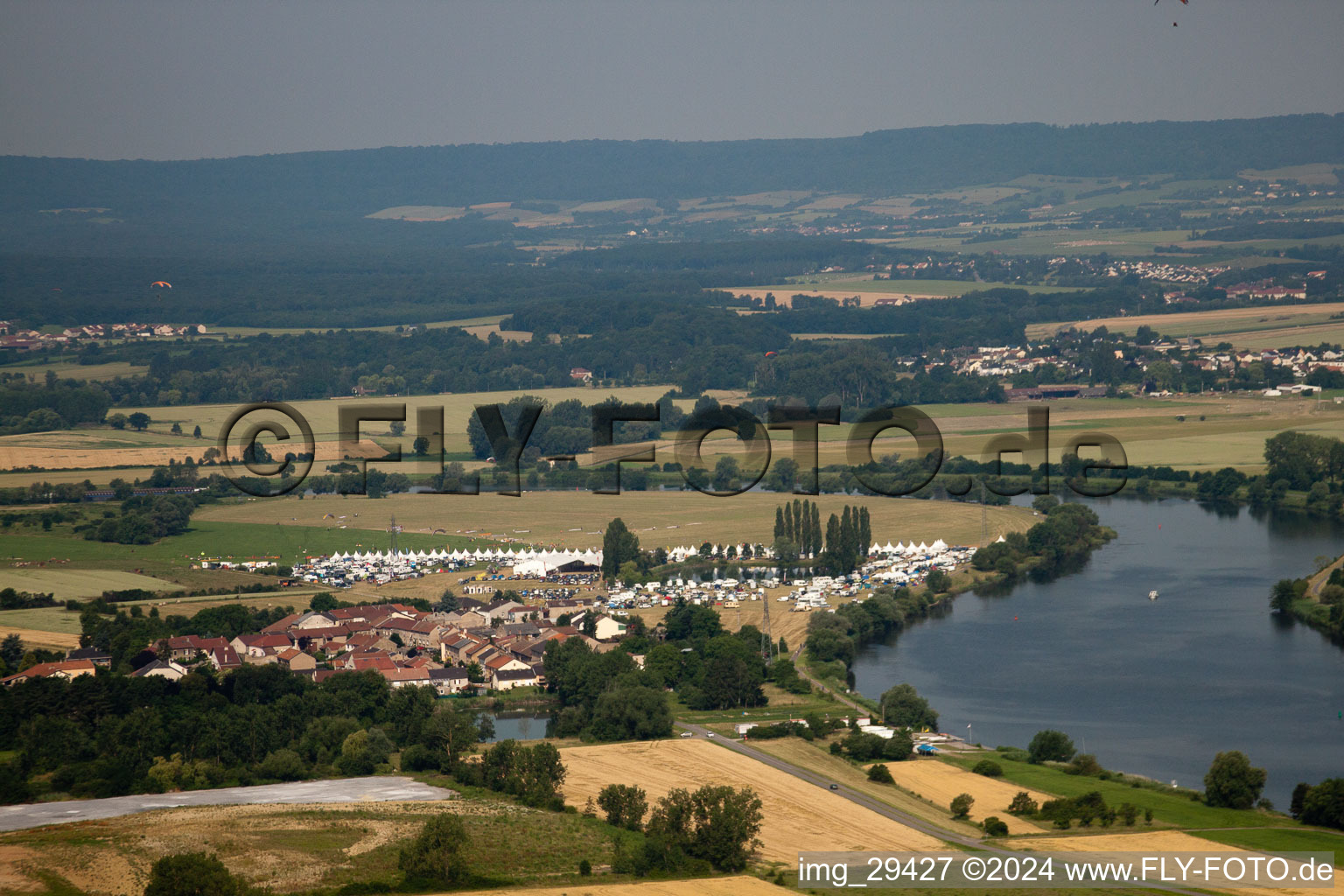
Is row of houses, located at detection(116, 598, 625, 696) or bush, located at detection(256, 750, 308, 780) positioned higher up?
row of houses, located at detection(116, 598, 625, 696)

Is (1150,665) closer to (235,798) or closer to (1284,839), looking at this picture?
(1284,839)

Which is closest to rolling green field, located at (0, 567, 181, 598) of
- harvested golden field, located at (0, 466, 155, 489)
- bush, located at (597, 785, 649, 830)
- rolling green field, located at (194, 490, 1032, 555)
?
rolling green field, located at (194, 490, 1032, 555)

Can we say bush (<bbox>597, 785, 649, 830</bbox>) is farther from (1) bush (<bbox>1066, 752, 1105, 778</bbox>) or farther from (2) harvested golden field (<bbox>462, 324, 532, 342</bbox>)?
(2) harvested golden field (<bbox>462, 324, 532, 342</bbox>)

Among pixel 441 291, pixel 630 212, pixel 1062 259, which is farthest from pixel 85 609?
pixel 630 212

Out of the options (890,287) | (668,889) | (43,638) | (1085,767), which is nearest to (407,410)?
(43,638)

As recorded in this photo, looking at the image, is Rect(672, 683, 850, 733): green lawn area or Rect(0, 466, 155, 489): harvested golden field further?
Rect(0, 466, 155, 489): harvested golden field

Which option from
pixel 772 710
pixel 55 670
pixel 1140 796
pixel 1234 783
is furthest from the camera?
pixel 55 670
